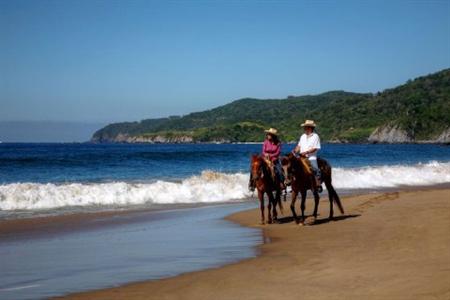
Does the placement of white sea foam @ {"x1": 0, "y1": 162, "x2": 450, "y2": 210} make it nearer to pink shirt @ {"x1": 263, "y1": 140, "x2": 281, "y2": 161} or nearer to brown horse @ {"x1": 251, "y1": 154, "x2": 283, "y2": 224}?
brown horse @ {"x1": 251, "y1": 154, "x2": 283, "y2": 224}

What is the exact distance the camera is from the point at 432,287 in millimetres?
6570

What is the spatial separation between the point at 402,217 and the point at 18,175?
32.5m

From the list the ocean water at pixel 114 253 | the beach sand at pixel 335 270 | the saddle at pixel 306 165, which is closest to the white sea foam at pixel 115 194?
the ocean water at pixel 114 253

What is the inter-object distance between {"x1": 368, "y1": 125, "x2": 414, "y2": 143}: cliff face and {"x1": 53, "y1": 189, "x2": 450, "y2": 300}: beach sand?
515 feet

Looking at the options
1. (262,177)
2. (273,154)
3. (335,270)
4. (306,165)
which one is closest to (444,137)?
(273,154)

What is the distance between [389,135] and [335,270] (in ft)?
544

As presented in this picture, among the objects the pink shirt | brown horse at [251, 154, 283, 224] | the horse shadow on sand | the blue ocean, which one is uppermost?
the pink shirt

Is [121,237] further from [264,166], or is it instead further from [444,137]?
[444,137]

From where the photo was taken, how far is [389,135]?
167 m

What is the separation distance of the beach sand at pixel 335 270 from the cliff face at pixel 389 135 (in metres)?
157

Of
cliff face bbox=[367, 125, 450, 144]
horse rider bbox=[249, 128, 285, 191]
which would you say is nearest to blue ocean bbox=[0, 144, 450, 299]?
horse rider bbox=[249, 128, 285, 191]

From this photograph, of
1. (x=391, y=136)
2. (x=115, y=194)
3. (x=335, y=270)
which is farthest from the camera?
(x=391, y=136)

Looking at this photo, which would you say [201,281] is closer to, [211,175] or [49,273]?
[49,273]

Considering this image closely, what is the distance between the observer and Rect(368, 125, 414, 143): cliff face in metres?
163
